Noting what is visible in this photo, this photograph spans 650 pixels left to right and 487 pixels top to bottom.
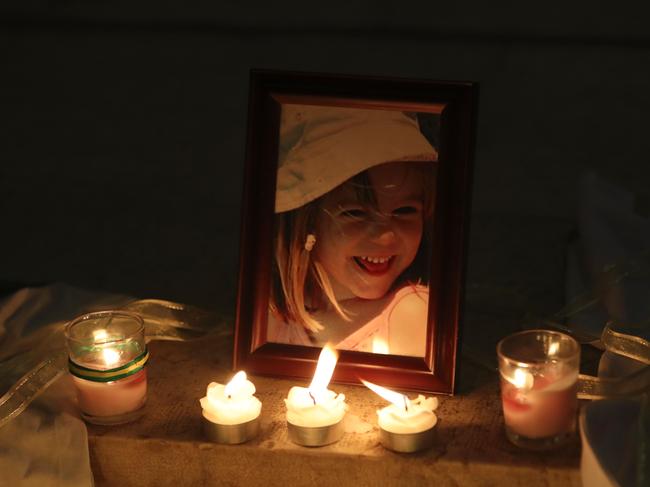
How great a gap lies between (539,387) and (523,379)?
0.02m

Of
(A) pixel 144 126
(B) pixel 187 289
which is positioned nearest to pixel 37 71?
(A) pixel 144 126

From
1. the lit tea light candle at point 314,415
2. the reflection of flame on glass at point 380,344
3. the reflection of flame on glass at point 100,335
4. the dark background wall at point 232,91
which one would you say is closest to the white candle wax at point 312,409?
the lit tea light candle at point 314,415

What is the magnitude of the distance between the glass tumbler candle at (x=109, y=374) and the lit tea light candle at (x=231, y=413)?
95mm

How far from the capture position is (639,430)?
0.94m

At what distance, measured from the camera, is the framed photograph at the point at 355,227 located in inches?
41.8

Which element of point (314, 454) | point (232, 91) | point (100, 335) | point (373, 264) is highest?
point (232, 91)

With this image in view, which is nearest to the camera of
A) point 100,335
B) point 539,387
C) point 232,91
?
point 539,387

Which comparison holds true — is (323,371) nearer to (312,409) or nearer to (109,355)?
(312,409)

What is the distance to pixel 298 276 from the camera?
Result: 3.64 ft

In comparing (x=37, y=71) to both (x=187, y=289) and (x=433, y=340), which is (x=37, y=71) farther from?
(x=433, y=340)

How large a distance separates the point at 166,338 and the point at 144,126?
2.74ft

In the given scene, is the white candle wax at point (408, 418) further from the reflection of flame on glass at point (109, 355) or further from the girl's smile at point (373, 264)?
the reflection of flame on glass at point (109, 355)

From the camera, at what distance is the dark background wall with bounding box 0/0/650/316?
1.79m

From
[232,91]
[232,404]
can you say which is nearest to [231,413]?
[232,404]
